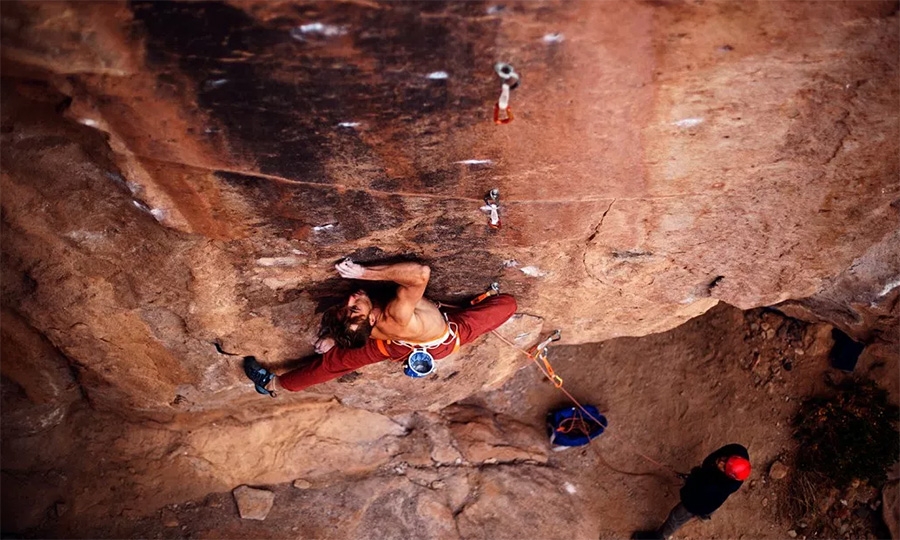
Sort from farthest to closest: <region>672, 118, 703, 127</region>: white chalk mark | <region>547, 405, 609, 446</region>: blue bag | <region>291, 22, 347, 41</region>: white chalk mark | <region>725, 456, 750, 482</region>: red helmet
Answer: <region>547, 405, 609, 446</region>: blue bag < <region>725, 456, 750, 482</region>: red helmet < <region>672, 118, 703, 127</region>: white chalk mark < <region>291, 22, 347, 41</region>: white chalk mark

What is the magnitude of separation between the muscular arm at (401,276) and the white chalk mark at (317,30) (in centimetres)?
134

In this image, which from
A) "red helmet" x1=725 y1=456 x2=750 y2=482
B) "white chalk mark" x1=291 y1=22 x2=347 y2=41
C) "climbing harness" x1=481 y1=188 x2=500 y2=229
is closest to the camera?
"white chalk mark" x1=291 y1=22 x2=347 y2=41

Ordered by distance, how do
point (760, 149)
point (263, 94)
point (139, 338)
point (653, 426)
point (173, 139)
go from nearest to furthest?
point (263, 94), point (173, 139), point (760, 149), point (139, 338), point (653, 426)

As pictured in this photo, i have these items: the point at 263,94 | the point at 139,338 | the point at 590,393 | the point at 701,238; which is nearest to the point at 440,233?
the point at 263,94

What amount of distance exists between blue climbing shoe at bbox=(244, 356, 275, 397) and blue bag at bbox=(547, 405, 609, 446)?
2598 mm

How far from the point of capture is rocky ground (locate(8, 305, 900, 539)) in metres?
4.47

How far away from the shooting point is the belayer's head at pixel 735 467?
4.07 meters

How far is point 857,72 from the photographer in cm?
243

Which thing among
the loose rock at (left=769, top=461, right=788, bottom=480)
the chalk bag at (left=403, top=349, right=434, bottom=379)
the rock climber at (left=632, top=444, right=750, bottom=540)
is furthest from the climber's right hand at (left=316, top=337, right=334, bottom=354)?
the loose rock at (left=769, top=461, right=788, bottom=480)

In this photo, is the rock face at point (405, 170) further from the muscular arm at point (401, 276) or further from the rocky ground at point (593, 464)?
the rocky ground at point (593, 464)

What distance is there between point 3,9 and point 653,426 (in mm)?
5188

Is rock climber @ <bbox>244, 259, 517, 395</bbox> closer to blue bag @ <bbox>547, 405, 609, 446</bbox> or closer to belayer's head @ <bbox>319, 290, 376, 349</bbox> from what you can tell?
belayer's head @ <bbox>319, 290, 376, 349</bbox>

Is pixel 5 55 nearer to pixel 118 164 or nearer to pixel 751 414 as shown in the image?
pixel 118 164

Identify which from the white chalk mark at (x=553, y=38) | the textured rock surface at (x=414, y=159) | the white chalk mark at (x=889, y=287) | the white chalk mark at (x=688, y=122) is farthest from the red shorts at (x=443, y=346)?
the white chalk mark at (x=889, y=287)
